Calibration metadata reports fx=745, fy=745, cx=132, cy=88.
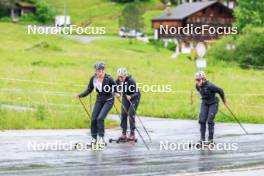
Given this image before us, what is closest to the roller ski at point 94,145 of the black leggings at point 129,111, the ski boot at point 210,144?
the black leggings at point 129,111

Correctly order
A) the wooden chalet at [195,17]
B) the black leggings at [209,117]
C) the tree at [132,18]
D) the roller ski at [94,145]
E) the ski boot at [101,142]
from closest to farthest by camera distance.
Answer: the roller ski at [94,145] < the ski boot at [101,142] < the black leggings at [209,117] < the tree at [132,18] < the wooden chalet at [195,17]

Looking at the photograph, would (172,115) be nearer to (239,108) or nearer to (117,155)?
(239,108)

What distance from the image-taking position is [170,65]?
198ft

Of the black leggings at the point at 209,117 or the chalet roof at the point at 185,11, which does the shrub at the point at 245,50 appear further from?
the black leggings at the point at 209,117

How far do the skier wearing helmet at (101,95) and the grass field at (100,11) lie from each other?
317 feet

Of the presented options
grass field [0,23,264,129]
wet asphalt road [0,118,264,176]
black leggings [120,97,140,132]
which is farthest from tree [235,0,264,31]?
black leggings [120,97,140,132]

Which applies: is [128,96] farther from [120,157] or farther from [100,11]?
[100,11]

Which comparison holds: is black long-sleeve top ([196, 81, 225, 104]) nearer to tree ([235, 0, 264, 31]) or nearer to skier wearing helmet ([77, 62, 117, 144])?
skier wearing helmet ([77, 62, 117, 144])

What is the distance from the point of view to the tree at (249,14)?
91.1m

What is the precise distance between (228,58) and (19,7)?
47.6 meters

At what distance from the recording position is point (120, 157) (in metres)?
15.7

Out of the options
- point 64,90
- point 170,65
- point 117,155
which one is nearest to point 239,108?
point 64,90

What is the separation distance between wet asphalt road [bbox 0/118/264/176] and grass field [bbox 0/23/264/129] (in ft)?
8.07

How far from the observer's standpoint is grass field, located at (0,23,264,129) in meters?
24.3
